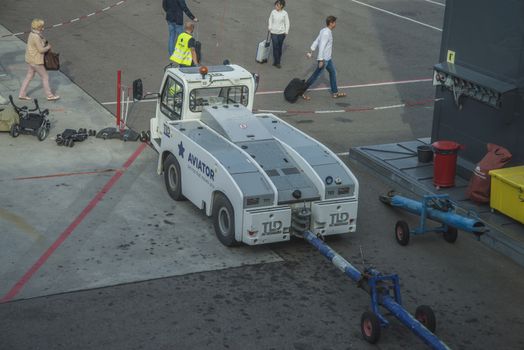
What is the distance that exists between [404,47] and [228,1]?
7.71 metres

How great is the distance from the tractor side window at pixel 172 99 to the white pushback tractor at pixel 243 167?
18 mm

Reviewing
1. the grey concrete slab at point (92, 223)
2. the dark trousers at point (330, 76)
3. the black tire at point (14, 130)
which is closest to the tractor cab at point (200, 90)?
the grey concrete slab at point (92, 223)

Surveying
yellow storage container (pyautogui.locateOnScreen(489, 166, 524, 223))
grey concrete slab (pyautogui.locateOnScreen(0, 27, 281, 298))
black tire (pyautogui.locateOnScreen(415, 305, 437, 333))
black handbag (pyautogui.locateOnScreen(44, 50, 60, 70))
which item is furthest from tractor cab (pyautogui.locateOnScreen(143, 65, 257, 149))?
black tire (pyautogui.locateOnScreen(415, 305, 437, 333))

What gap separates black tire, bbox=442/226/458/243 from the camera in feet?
46.5

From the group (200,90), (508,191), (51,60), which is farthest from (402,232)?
(51,60)

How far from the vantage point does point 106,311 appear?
38.5ft

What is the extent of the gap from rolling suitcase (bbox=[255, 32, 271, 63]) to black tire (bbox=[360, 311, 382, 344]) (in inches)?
546

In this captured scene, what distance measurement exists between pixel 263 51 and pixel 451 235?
11209 millimetres

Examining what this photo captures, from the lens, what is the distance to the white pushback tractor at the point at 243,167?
13.2 meters

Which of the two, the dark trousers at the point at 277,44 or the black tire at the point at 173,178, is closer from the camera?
the black tire at the point at 173,178

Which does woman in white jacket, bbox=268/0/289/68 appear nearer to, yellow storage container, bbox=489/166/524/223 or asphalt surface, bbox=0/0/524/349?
asphalt surface, bbox=0/0/524/349

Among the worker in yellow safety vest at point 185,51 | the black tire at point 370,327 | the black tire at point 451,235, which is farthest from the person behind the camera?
the worker in yellow safety vest at point 185,51

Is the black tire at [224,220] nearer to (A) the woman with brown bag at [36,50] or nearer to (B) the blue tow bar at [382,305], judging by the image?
(B) the blue tow bar at [382,305]

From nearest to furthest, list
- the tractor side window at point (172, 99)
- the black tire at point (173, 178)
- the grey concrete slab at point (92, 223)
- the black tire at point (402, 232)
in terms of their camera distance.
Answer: the grey concrete slab at point (92, 223), the black tire at point (402, 232), the black tire at point (173, 178), the tractor side window at point (172, 99)
